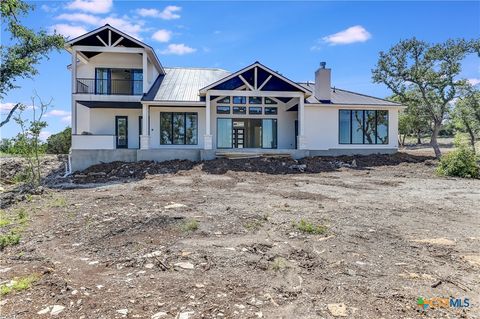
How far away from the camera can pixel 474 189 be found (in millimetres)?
11547

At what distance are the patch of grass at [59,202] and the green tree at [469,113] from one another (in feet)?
82.2

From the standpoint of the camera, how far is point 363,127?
72.5ft

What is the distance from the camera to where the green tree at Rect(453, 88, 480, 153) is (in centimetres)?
2345

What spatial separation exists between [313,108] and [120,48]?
40.0 ft

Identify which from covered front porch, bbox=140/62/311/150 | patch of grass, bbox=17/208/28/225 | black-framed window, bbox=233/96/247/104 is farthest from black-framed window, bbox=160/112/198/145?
patch of grass, bbox=17/208/28/225

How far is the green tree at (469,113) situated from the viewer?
76.9 ft

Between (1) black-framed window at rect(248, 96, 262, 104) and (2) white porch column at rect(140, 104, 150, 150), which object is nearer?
(2) white porch column at rect(140, 104, 150, 150)

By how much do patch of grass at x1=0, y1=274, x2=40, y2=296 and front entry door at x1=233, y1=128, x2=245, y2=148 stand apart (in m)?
18.1

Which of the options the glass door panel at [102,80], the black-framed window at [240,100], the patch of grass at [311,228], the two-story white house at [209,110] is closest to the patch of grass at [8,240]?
the patch of grass at [311,228]

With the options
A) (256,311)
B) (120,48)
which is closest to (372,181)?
(256,311)

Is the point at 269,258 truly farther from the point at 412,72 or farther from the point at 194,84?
the point at 412,72

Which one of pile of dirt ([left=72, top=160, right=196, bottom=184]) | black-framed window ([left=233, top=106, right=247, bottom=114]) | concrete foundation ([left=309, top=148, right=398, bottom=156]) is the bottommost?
pile of dirt ([left=72, top=160, right=196, bottom=184])

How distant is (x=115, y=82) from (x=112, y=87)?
0.37m

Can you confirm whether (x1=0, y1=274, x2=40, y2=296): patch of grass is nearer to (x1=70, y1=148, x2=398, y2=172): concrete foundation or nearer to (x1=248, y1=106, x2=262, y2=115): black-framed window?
(x1=70, y1=148, x2=398, y2=172): concrete foundation
